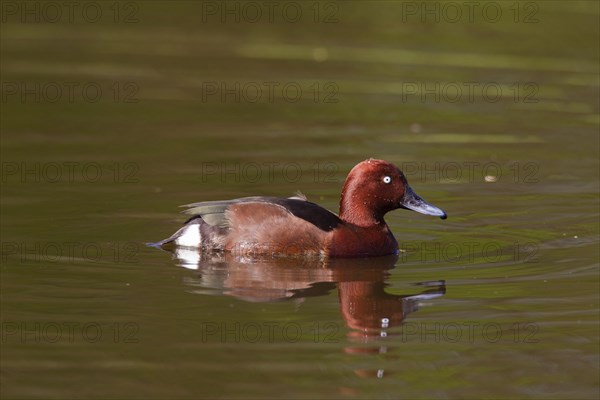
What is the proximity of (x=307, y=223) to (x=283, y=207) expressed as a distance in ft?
0.78

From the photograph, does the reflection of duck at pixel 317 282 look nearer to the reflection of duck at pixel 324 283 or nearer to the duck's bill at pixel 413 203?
the reflection of duck at pixel 324 283

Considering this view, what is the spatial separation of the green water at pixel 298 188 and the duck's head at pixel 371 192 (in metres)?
0.48

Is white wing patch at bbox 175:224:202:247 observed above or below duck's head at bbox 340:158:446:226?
below

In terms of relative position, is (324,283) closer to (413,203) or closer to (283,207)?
(283,207)

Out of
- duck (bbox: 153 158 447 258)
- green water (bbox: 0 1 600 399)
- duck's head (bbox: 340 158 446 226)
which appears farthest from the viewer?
duck's head (bbox: 340 158 446 226)

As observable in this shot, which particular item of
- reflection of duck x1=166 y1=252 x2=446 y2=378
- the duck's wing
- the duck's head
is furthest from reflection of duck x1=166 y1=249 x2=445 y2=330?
the duck's head

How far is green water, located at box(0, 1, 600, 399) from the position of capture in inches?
290

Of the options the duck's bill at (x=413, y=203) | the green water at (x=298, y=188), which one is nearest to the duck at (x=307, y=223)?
the duck's bill at (x=413, y=203)

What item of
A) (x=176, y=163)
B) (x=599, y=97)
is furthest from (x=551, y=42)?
(x=176, y=163)

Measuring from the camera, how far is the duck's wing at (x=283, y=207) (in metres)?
9.86

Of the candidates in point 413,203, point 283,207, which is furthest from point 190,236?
point 413,203

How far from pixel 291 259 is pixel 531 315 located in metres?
2.24

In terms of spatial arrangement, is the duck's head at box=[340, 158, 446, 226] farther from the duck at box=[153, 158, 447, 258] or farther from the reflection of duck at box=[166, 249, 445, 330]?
the reflection of duck at box=[166, 249, 445, 330]

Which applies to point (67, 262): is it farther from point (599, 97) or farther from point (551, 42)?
point (551, 42)
